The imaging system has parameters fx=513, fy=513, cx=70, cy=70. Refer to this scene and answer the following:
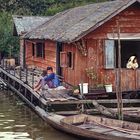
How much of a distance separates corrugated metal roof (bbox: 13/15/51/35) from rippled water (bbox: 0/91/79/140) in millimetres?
10364

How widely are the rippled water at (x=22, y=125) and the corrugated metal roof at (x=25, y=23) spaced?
10.4 m

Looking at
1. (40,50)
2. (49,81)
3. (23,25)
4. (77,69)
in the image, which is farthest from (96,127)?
(23,25)

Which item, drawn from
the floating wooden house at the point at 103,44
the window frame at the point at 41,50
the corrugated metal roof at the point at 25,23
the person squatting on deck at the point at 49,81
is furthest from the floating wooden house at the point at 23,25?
the person squatting on deck at the point at 49,81

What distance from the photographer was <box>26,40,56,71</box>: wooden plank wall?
93.3ft

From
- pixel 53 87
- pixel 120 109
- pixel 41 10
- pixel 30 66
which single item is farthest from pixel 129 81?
pixel 41 10

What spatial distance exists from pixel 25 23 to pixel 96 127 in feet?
69.1

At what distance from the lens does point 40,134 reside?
1867 centimetres

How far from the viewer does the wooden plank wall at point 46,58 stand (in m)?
28.4

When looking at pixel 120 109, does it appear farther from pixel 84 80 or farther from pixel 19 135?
pixel 84 80

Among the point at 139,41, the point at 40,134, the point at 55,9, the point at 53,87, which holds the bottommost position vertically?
the point at 40,134

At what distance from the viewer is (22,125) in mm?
20375

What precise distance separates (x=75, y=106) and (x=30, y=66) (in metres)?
14.2

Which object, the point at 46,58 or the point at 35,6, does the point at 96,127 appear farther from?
the point at 35,6

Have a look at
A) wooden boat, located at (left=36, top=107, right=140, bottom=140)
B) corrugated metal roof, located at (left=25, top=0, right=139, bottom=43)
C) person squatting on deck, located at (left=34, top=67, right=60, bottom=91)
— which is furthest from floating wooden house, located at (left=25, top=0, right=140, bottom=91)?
wooden boat, located at (left=36, top=107, right=140, bottom=140)
